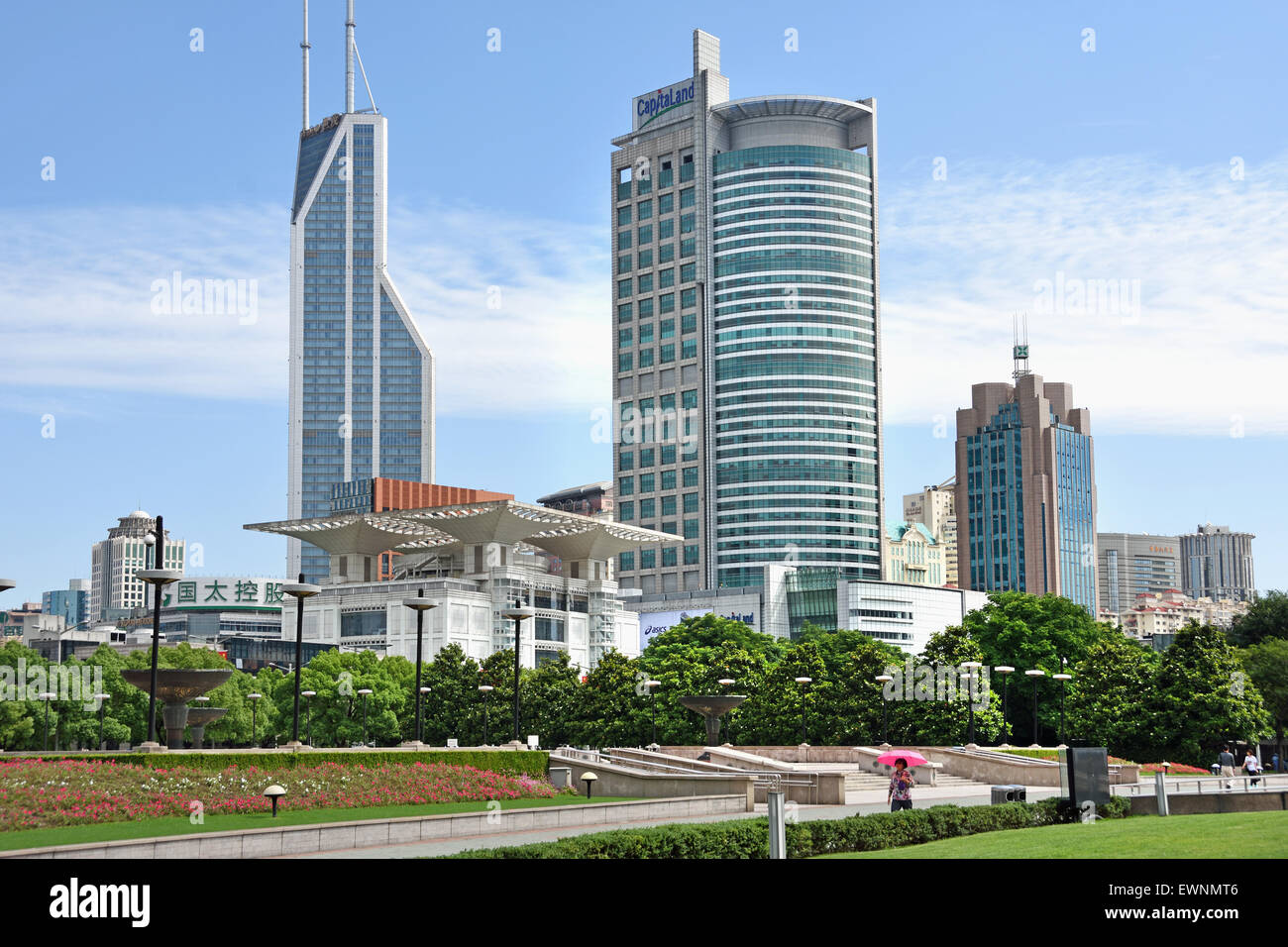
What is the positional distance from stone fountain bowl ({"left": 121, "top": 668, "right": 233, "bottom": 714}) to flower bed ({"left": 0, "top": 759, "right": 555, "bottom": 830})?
3.88 meters

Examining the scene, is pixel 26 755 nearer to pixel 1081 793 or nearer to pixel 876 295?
pixel 1081 793

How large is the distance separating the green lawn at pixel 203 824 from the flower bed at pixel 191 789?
0.47m

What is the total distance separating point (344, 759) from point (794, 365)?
498ft

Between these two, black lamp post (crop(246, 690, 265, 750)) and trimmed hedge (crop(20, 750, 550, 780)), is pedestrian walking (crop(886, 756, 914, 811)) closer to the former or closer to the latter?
trimmed hedge (crop(20, 750, 550, 780))

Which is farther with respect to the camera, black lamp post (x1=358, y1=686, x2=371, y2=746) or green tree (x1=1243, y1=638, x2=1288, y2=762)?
green tree (x1=1243, y1=638, x2=1288, y2=762)

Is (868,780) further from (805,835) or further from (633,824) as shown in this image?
(805,835)

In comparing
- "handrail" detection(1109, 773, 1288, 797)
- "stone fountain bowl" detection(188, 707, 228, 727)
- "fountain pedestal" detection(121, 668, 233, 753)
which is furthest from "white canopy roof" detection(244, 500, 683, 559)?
"handrail" detection(1109, 773, 1288, 797)

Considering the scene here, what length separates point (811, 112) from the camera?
191500mm

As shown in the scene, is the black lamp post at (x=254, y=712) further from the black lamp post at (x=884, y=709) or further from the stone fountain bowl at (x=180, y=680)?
the stone fountain bowl at (x=180, y=680)

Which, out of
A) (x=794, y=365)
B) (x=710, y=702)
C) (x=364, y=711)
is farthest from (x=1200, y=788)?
(x=794, y=365)

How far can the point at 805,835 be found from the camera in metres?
24.0

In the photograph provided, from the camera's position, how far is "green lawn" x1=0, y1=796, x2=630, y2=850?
79.2ft
